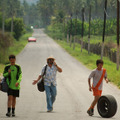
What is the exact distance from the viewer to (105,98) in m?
10.4

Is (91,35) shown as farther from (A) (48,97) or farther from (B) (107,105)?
(B) (107,105)

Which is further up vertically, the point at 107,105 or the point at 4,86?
the point at 4,86

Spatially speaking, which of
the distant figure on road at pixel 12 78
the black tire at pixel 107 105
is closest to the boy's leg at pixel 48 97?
the distant figure on road at pixel 12 78

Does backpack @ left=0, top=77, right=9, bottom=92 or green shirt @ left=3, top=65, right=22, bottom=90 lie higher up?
green shirt @ left=3, top=65, right=22, bottom=90

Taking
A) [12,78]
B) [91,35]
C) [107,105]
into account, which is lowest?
[107,105]

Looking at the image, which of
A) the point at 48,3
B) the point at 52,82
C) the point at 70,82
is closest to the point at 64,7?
the point at 48,3

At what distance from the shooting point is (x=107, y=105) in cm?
1027

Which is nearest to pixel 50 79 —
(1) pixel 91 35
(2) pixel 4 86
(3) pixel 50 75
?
(3) pixel 50 75

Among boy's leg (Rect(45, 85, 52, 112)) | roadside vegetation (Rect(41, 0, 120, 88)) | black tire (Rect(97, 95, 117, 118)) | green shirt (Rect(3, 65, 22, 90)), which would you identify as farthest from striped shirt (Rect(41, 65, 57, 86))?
roadside vegetation (Rect(41, 0, 120, 88))

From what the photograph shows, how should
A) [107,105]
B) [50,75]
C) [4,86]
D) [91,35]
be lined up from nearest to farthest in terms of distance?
1. [107,105]
2. [4,86]
3. [50,75]
4. [91,35]

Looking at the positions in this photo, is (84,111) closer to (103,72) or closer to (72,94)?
(103,72)

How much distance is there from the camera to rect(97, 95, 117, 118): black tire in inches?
400

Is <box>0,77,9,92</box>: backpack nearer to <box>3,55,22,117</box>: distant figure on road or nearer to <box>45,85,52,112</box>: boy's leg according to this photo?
<box>3,55,22,117</box>: distant figure on road

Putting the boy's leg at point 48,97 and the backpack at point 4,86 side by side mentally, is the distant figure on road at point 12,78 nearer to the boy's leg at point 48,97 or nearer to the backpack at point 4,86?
the backpack at point 4,86
